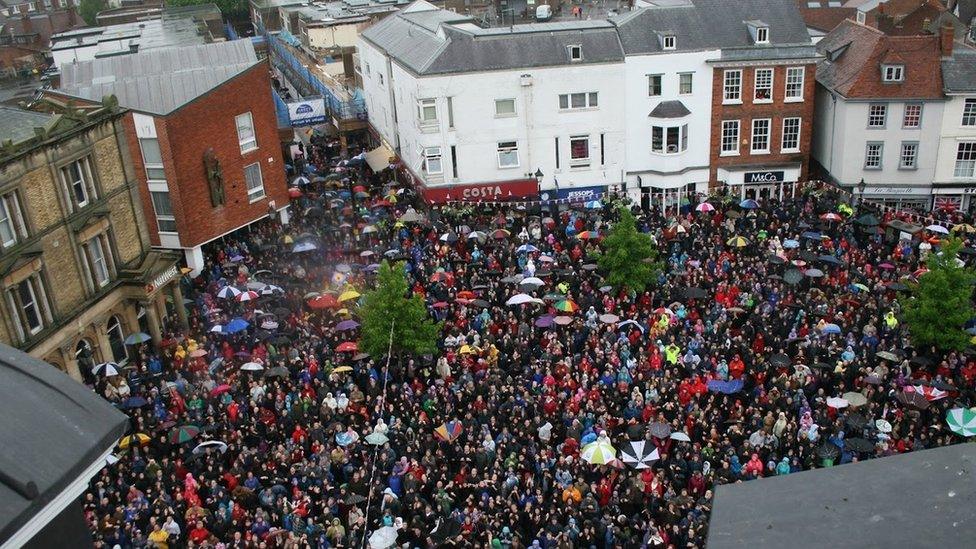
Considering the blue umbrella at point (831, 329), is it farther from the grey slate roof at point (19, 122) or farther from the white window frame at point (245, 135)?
the white window frame at point (245, 135)

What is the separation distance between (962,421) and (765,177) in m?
24.0

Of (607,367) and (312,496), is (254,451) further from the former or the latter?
(607,367)

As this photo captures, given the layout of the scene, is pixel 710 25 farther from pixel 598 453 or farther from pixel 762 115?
pixel 598 453

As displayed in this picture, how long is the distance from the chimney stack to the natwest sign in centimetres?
1962

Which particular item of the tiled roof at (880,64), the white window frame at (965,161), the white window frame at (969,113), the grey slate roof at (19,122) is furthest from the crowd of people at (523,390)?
the grey slate roof at (19,122)

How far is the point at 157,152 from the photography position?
39250 millimetres

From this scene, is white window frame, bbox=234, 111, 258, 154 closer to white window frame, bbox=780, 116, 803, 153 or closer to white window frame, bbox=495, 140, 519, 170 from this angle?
white window frame, bbox=495, 140, 519, 170

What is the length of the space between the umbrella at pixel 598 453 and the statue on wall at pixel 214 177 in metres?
23.9

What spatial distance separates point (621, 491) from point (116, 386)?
58.4ft

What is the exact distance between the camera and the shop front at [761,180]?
4625 cm

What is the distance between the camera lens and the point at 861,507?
467 inches

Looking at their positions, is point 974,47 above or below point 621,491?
above

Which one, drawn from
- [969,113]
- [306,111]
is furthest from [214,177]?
[969,113]

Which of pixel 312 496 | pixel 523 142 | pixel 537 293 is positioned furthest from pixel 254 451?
pixel 523 142
